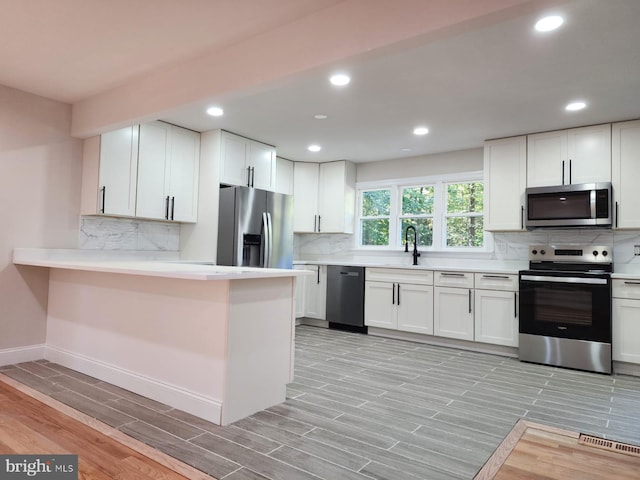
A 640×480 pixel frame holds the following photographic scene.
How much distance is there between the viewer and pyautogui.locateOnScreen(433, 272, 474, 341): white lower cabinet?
451cm

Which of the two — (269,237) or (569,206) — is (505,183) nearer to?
(569,206)

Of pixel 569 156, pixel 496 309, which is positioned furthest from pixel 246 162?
pixel 569 156

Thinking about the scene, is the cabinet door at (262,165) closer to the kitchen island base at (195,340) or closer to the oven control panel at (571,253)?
the kitchen island base at (195,340)

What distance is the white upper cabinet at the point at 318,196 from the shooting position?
19.7 feet

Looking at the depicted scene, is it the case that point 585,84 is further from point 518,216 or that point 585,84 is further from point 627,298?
point 627,298

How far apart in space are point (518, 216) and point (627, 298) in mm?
1234

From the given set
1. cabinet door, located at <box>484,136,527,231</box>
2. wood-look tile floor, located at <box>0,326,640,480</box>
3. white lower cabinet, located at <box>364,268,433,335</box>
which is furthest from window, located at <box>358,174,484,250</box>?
wood-look tile floor, located at <box>0,326,640,480</box>

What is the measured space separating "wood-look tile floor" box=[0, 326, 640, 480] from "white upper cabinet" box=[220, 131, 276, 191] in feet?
7.00

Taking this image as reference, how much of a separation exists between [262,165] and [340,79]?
2.15 metres

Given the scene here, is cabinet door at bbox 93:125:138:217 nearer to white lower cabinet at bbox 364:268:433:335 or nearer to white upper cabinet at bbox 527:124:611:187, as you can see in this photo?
white lower cabinet at bbox 364:268:433:335

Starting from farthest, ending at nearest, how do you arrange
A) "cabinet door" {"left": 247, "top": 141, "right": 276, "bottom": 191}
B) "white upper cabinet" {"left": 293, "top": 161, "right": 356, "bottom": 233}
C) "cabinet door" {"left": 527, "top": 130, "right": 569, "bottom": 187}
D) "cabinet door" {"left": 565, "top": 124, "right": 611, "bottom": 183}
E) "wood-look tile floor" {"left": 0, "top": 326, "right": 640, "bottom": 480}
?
"white upper cabinet" {"left": 293, "top": 161, "right": 356, "bottom": 233}
"cabinet door" {"left": 247, "top": 141, "right": 276, "bottom": 191}
"cabinet door" {"left": 527, "top": 130, "right": 569, "bottom": 187}
"cabinet door" {"left": 565, "top": 124, "right": 611, "bottom": 183}
"wood-look tile floor" {"left": 0, "top": 326, "right": 640, "bottom": 480}

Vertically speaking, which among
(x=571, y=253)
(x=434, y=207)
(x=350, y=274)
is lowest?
(x=350, y=274)

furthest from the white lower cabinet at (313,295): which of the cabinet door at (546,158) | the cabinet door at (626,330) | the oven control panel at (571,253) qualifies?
the cabinet door at (626,330)

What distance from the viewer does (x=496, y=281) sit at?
4.36 metres
